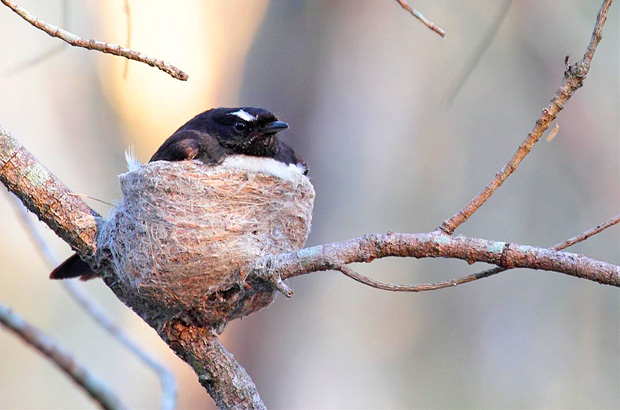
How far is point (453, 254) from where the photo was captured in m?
2.08

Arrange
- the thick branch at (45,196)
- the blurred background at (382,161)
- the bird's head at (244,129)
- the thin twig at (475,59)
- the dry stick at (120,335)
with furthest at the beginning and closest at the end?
the blurred background at (382,161) → the bird's head at (244,129) → the dry stick at (120,335) → the thick branch at (45,196) → the thin twig at (475,59)

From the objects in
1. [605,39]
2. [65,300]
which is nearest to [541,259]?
[605,39]

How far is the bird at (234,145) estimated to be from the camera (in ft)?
10.7

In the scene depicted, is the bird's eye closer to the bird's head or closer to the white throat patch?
the bird's head

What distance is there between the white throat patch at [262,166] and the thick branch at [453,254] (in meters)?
1.07

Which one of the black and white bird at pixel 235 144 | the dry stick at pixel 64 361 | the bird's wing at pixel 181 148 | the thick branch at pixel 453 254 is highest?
the black and white bird at pixel 235 144

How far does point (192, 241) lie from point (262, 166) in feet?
2.40

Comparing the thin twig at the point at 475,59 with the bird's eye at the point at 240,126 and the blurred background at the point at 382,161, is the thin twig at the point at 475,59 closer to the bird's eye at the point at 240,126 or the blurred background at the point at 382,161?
the bird's eye at the point at 240,126

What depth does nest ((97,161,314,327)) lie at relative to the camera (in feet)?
8.57

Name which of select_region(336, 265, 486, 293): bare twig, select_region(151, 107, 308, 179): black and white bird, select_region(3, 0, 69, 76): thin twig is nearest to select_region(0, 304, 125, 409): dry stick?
select_region(336, 265, 486, 293): bare twig

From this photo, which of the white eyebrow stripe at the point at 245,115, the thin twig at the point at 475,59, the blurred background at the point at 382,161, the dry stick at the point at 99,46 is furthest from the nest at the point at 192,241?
the blurred background at the point at 382,161

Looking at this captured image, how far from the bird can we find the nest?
0.18 m

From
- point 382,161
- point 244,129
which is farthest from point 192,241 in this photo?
point 382,161

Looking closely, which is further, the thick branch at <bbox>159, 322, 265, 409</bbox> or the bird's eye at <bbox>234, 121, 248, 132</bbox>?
the bird's eye at <bbox>234, 121, 248, 132</bbox>
